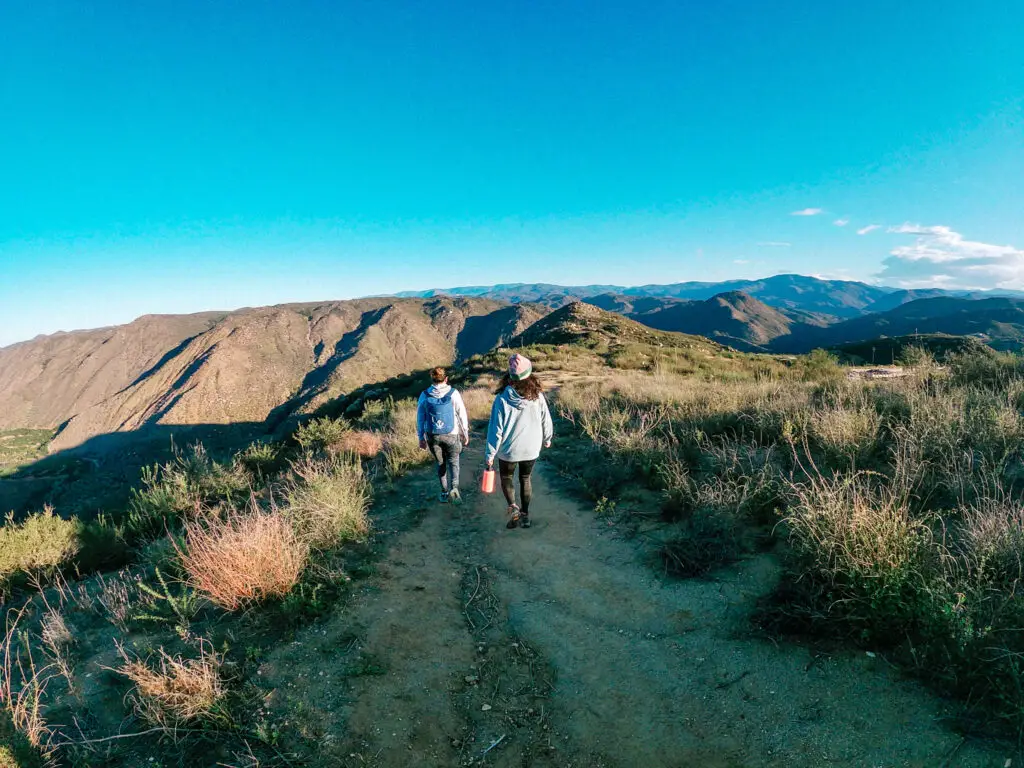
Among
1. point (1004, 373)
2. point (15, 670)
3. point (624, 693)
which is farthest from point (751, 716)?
point (1004, 373)

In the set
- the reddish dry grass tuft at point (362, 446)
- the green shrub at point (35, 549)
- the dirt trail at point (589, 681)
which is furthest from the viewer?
the reddish dry grass tuft at point (362, 446)

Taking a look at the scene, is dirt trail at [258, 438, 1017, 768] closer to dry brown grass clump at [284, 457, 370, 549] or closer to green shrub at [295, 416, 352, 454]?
dry brown grass clump at [284, 457, 370, 549]

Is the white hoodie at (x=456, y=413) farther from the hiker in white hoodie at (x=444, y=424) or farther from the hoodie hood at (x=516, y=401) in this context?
the hoodie hood at (x=516, y=401)

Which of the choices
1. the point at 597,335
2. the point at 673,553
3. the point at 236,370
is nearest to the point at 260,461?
the point at 673,553

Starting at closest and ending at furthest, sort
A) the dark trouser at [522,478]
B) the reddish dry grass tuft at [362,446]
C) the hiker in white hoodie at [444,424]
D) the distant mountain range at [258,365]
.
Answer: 1. the dark trouser at [522,478]
2. the hiker in white hoodie at [444,424]
3. the reddish dry grass tuft at [362,446]
4. the distant mountain range at [258,365]

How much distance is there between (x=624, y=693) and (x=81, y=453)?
523 ft

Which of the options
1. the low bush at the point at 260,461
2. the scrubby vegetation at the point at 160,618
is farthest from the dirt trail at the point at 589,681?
the low bush at the point at 260,461

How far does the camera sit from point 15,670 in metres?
3.82

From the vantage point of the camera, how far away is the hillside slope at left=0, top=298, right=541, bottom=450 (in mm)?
127062

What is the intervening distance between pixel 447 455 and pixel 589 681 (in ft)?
12.5

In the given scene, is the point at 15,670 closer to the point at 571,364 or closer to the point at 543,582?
the point at 543,582

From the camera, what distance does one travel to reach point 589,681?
3.37m

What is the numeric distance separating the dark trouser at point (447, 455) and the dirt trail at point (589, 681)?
1919 mm

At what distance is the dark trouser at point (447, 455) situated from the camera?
6469 mm
